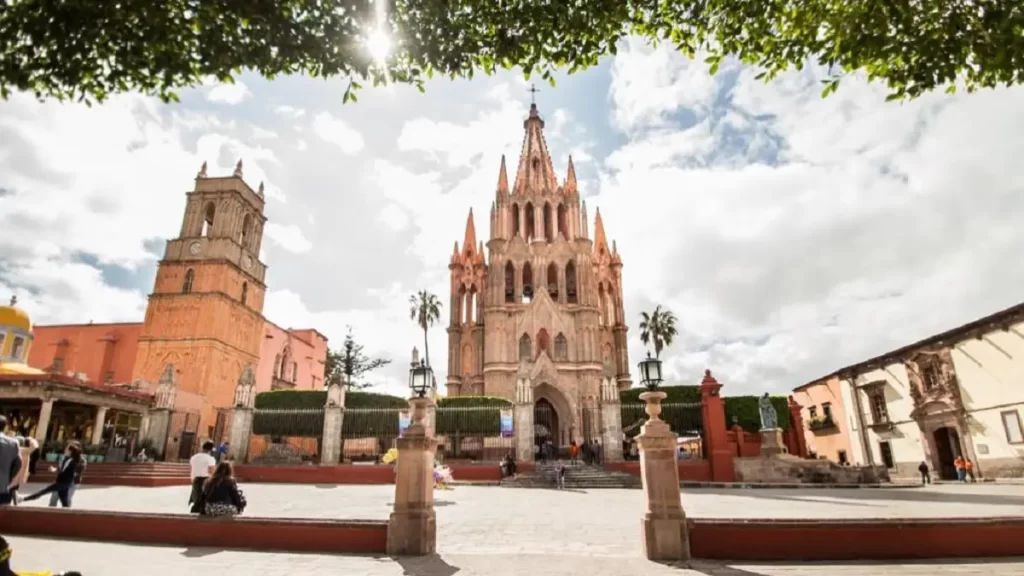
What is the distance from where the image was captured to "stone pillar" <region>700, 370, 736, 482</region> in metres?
20.7

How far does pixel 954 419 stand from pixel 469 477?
74.5ft

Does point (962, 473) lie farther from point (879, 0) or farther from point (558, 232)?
point (558, 232)

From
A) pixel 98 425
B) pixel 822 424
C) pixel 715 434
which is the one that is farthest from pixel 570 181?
pixel 98 425

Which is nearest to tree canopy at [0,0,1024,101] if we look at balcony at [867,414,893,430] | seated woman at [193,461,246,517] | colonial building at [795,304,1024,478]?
seated woman at [193,461,246,517]

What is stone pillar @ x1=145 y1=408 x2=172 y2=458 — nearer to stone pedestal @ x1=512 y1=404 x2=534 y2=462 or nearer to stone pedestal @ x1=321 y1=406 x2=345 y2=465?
stone pedestal @ x1=321 y1=406 x2=345 y2=465

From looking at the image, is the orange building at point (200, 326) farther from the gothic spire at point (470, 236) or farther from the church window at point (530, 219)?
the church window at point (530, 219)

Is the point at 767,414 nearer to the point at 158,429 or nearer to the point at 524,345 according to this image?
the point at 524,345

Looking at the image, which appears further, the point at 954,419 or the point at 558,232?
the point at 558,232

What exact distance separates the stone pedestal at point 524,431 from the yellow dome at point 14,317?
3221 centimetres

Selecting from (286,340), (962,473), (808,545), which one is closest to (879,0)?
(808,545)

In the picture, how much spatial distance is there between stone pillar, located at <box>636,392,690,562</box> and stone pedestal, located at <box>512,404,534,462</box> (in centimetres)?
1493

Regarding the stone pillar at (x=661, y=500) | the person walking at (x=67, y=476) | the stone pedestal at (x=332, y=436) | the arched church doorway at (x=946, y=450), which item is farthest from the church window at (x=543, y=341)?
the stone pillar at (x=661, y=500)

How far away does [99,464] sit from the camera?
20.2 meters

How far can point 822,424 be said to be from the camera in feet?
114
